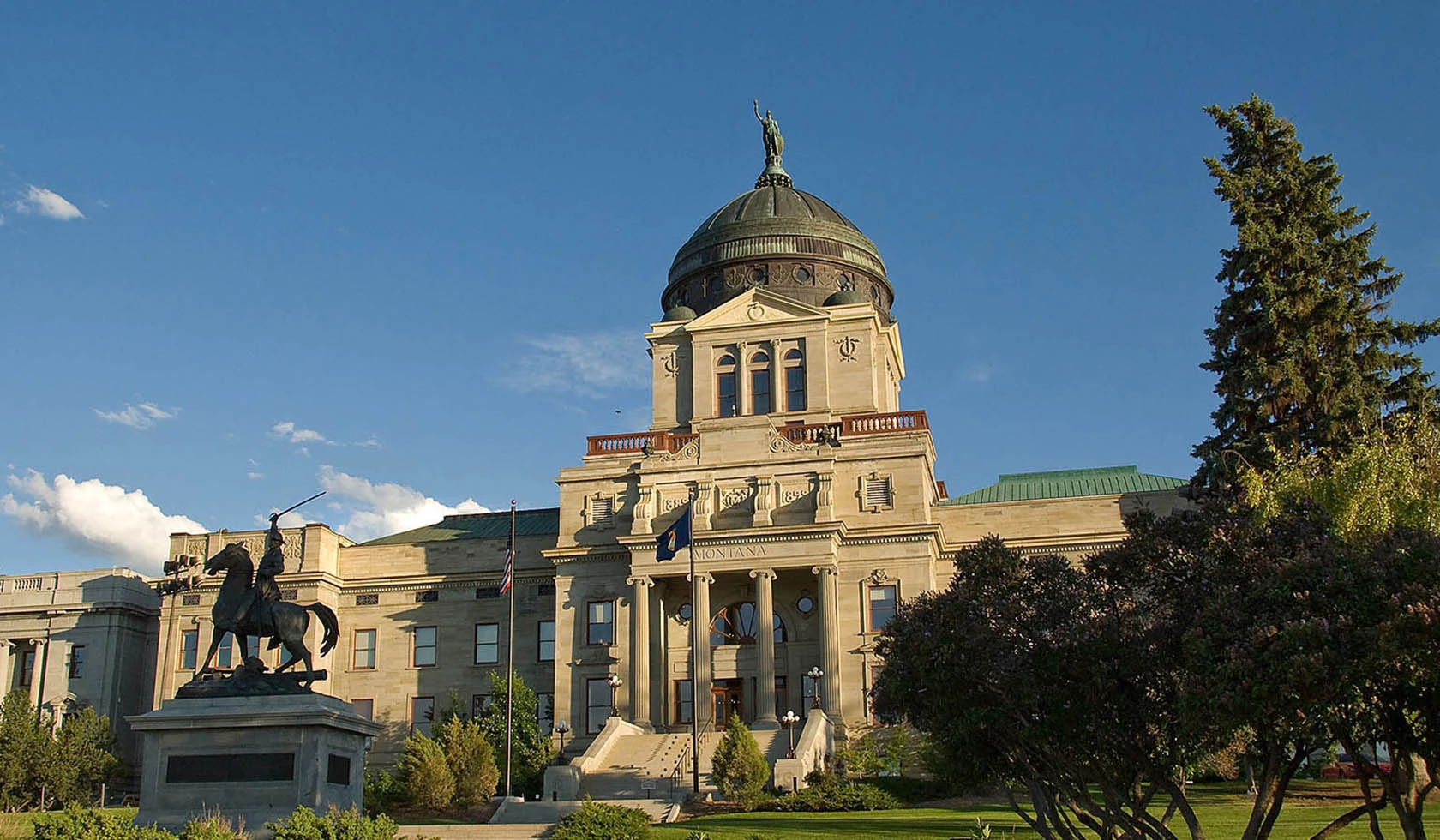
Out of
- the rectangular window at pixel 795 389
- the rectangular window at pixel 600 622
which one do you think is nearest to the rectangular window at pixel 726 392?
the rectangular window at pixel 795 389

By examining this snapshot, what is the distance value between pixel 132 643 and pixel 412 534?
13.5 metres

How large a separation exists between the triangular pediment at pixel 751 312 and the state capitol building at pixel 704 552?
0.11 m

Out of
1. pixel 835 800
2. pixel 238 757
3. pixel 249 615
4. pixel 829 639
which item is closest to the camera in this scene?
pixel 238 757

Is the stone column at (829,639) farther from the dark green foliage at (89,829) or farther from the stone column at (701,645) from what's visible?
the dark green foliage at (89,829)

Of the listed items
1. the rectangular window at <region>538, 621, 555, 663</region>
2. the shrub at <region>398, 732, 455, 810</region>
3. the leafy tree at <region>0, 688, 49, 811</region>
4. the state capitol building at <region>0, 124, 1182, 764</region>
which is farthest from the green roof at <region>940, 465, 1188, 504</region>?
the leafy tree at <region>0, 688, 49, 811</region>

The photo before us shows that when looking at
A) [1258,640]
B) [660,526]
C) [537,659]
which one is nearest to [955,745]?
[1258,640]

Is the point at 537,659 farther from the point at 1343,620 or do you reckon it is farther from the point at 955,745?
the point at 1343,620

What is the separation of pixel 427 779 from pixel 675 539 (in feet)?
38.9

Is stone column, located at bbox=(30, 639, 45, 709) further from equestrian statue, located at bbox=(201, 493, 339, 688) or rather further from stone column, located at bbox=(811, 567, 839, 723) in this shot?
equestrian statue, located at bbox=(201, 493, 339, 688)

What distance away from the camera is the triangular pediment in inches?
2499

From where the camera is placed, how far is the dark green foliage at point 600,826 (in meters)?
27.8

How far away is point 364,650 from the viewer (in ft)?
203

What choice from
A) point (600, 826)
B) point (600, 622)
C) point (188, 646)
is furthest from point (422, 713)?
point (600, 826)

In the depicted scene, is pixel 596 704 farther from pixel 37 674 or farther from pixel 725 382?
pixel 37 674
